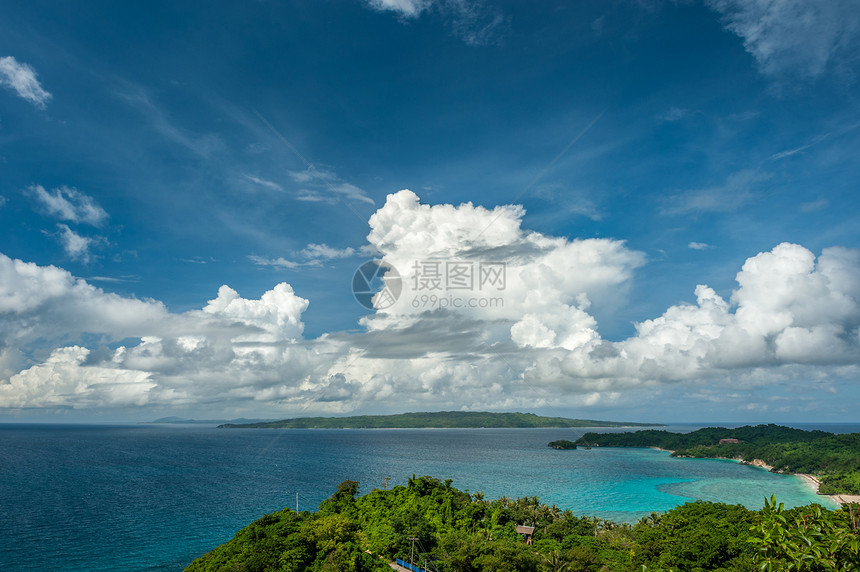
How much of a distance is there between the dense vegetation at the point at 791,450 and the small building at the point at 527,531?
80193 mm

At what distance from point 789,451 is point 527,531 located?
130814 mm

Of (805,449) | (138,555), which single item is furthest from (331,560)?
(805,449)

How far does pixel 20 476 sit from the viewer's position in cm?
9281

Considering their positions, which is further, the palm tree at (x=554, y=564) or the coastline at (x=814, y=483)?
the coastline at (x=814, y=483)

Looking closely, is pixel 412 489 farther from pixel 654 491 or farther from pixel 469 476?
pixel 654 491

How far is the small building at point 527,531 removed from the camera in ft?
146

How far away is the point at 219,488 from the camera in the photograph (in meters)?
83.8

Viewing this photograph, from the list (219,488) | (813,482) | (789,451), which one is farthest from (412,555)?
(789,451)

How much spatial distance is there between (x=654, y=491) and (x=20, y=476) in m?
128

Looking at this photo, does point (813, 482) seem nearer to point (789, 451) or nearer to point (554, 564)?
Result: point (789, 451)

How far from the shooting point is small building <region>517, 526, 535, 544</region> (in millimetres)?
44500

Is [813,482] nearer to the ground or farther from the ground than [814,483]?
nearer to the ground

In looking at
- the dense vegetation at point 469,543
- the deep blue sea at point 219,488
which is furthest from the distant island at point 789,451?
the dense vegetation at point 469,543

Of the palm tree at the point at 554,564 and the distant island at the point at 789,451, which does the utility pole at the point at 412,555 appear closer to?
the palm tree at the point at 554,564
